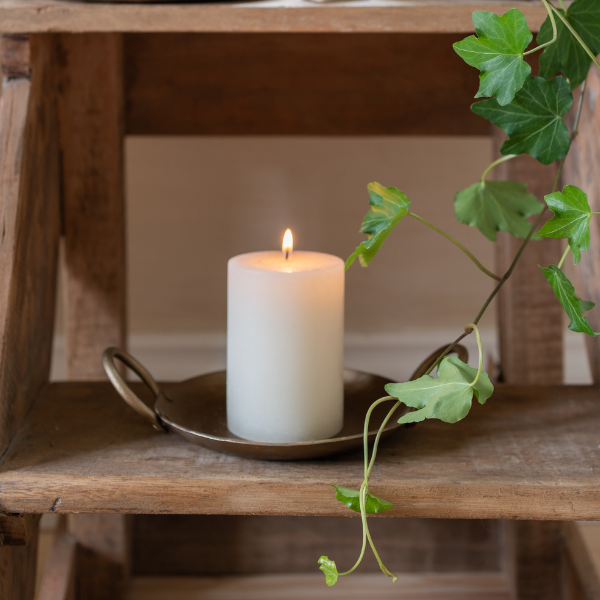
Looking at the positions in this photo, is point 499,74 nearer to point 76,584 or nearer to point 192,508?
point 192,508

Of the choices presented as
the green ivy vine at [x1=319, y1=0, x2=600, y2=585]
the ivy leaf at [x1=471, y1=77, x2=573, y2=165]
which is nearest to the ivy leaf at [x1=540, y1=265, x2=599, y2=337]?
the green ivy vine at [x1=319, y1=0, x2=600, y2=585]

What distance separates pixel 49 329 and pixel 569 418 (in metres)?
0.44

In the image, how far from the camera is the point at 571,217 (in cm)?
41

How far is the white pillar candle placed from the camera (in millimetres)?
490

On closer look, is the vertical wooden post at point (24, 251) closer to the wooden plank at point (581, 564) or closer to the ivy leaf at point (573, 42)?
the ivy leaf at point (573, 42)

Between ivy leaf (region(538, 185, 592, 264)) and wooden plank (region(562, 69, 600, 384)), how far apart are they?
0.60ft

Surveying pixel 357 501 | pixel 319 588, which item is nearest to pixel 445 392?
pixel 357 501

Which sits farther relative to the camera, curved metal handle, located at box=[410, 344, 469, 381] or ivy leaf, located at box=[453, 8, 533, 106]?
curved metal handle, located at box=[410, 344, 469, 381]

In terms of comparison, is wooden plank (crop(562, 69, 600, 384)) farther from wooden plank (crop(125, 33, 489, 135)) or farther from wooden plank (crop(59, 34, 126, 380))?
wooden plank (crop(59, 34, 126, 380))

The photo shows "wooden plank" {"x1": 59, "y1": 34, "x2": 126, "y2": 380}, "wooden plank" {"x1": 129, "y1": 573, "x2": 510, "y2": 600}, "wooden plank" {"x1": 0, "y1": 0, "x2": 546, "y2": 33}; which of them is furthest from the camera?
"wooden plank" {"x1": 129, "y1": 573, "x2": 510, "y2": 600}

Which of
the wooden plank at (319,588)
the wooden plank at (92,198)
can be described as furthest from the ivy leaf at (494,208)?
the wooden plank at (319,588)

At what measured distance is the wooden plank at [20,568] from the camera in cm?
52

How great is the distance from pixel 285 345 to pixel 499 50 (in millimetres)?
228

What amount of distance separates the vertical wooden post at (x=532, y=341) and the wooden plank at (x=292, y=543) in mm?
51
